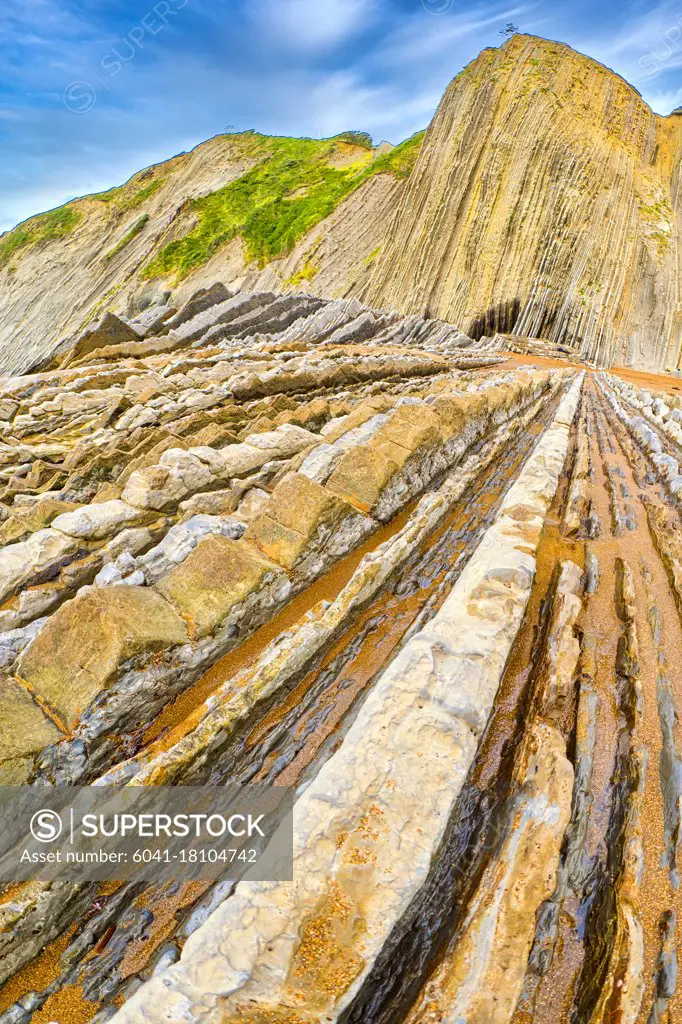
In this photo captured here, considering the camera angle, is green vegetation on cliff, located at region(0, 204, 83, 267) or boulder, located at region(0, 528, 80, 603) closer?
boulder, located at region(0, 528, 80, 603)

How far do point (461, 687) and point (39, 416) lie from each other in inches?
453

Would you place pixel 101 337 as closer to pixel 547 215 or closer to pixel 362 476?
pixel 362 476

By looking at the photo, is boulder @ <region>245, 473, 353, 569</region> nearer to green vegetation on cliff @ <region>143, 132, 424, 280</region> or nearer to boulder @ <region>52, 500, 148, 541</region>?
boulder @ <region>52, 500, 148, 541</region>

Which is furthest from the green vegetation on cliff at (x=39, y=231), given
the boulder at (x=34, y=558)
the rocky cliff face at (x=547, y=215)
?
the boulder at (x=34, y=558)

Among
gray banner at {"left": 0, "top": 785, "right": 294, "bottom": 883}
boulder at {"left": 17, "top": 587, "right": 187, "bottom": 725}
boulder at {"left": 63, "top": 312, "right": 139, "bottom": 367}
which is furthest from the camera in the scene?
boulder at {"left": 63, "top": 312, "right": 139, "bottom": 367}

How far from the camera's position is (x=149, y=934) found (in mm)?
2248

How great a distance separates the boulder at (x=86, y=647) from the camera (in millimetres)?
2934

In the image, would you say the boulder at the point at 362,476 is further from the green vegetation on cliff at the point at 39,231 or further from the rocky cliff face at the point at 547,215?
the green vegetation on cliff at the point at 39,231

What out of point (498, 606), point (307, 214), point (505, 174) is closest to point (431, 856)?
point (498, 606)

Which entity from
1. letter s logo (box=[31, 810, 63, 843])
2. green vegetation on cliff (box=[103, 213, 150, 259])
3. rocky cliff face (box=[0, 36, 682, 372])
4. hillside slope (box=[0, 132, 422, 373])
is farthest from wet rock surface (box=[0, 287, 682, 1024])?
green vegetation on cliff (box=[103, 213, 150, 259])

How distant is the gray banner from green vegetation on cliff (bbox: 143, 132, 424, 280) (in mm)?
46078

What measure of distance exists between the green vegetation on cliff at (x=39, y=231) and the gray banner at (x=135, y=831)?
216 feet

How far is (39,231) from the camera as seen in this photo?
54.8 m

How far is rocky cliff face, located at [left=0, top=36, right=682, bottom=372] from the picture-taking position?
31.1 m
